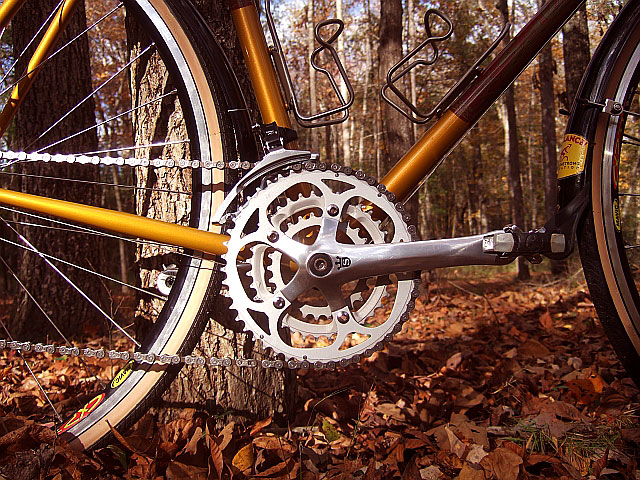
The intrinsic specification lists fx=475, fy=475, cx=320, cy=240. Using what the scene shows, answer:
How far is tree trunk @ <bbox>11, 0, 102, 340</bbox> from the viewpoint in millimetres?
3297

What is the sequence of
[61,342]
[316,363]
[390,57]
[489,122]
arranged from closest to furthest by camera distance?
[316,363], [61,342], [390,57], [489,122]

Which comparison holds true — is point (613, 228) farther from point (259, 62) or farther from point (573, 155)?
point (259, 62)

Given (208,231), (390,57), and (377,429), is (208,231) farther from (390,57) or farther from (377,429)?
(390,57)

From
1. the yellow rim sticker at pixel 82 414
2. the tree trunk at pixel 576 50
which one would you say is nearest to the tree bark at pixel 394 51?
the tree trunk at pixel 576 50

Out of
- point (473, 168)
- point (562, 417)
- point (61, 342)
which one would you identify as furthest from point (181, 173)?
point (473, 168)

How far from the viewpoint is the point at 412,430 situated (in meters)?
1.64

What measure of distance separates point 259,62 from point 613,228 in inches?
47.6

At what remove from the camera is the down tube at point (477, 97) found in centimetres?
146

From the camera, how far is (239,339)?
5.84ft

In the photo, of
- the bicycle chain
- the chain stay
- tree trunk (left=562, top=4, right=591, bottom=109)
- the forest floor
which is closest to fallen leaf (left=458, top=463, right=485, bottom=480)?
the forest floor

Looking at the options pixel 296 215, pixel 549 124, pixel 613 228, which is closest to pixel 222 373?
pixel 296 215

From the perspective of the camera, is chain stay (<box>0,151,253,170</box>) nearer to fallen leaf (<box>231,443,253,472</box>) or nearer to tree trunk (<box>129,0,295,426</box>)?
tree trunk (<box>129,0,295,426</box>)

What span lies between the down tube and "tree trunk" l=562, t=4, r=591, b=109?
198 inches

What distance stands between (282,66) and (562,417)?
1551 millimetres
